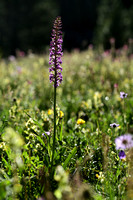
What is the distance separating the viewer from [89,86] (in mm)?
4801

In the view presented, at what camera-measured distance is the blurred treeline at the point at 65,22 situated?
14430 millimetres

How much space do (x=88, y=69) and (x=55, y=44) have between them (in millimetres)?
3865

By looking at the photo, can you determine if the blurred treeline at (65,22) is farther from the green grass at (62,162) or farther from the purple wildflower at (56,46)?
the purple wildflower at (56,46)

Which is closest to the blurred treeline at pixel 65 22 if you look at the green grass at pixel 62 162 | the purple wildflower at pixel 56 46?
the green grass at pixel 62 162

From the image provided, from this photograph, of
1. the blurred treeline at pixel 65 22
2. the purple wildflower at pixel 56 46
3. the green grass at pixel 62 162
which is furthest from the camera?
the blurred treeline at pixel 65 22

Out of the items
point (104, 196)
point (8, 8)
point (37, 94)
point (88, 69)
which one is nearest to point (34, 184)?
point (104, 196)

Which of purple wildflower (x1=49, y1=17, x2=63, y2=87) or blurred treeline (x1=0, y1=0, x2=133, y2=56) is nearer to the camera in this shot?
purple wildflower (x1=49, y1=17, x2=63, y2=87)

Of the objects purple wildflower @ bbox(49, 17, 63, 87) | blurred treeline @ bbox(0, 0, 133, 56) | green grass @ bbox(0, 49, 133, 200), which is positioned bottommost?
green grass @ bbox(0, 49, 133, 200)

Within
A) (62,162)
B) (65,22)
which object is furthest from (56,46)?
(65,22)

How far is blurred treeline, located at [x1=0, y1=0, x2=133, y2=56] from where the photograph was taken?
14430 millimetres

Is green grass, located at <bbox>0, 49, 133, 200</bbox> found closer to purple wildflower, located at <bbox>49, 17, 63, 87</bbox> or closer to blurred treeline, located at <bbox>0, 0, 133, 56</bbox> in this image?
purple wildflower, located at <bbox>49, 17, 63, 87</bbox>

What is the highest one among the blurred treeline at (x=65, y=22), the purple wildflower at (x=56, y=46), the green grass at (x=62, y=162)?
the blurred treeline at (x=65, y=22)

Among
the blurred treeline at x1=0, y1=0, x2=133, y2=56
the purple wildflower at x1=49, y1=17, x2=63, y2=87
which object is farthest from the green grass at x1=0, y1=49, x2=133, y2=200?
the blurred treeline at x1=0, y1=0, x2=133, y2=56

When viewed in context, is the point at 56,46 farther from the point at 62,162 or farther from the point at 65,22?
the point at 65,22
